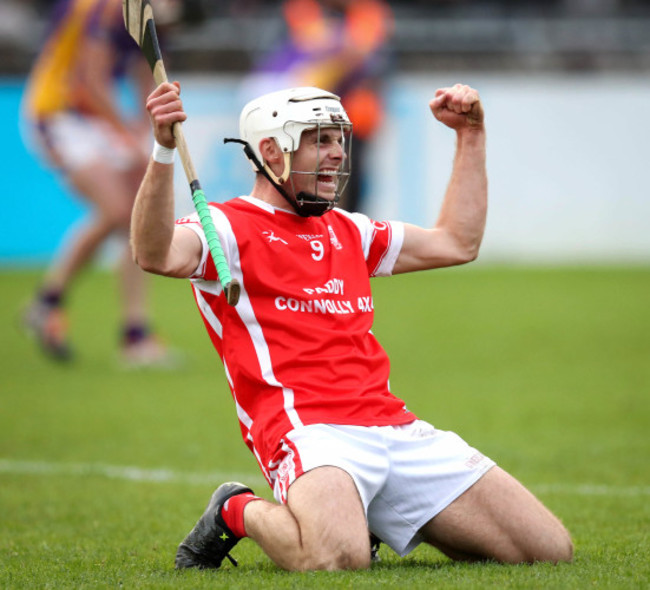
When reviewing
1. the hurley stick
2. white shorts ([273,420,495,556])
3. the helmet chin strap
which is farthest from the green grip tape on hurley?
white shorts ([273,420,495,556])

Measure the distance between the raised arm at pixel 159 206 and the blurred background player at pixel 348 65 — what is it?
13.8m

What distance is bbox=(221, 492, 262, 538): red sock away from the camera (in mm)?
4039

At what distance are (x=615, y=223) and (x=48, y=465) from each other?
1356 centimetres

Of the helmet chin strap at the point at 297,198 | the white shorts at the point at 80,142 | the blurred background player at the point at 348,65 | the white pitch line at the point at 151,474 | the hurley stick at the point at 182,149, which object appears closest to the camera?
the hurley stick at the point at 182,149

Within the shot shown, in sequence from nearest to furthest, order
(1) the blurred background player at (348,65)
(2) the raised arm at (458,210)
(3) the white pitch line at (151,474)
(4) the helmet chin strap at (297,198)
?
(4) the helmet chin strap at (297,198)
(2) the raised arm at (458,210)
(3) the white pitch line at (151,474)
(1) the blurred background player at (348,65)

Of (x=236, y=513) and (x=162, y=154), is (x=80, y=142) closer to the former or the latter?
(x=162, y=154)

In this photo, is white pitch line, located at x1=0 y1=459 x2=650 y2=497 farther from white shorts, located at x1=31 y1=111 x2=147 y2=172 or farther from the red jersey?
white shorts, located at x1=31 y1=111 x2=147 y2=172

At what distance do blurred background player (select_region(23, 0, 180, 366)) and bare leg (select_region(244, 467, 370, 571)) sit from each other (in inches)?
217

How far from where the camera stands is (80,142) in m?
9.62

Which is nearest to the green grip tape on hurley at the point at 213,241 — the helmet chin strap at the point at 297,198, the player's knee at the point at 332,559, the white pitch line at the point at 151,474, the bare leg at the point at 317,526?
the helmet chin strap at the point at 297,198

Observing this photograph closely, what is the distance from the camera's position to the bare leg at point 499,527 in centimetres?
404

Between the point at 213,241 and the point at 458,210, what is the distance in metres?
1.15

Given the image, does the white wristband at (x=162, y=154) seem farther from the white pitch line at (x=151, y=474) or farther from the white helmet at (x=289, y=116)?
the white pitch line at (x=151, y=474)

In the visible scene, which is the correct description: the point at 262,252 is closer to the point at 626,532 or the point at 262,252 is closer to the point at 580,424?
the point at 626,532
